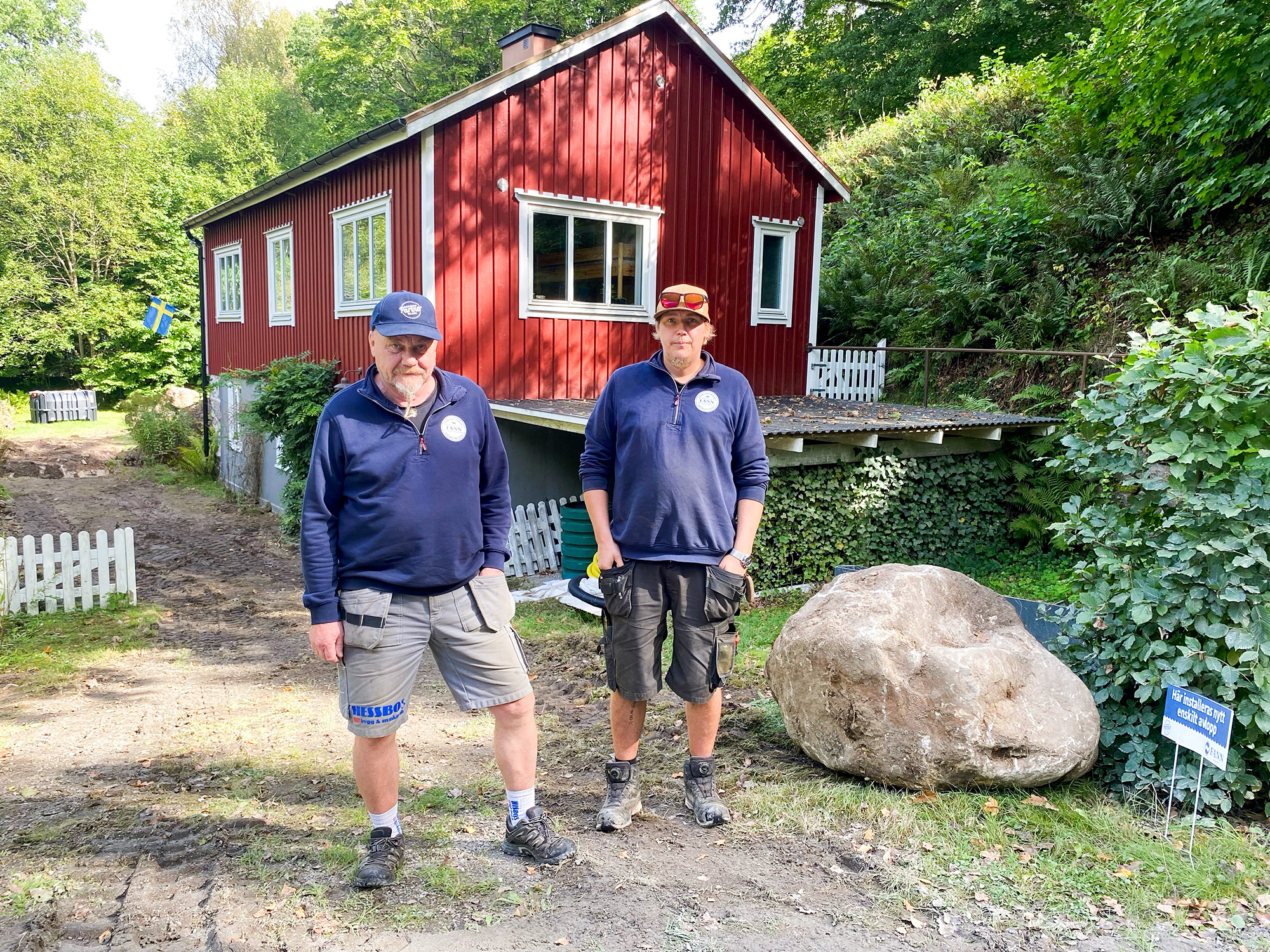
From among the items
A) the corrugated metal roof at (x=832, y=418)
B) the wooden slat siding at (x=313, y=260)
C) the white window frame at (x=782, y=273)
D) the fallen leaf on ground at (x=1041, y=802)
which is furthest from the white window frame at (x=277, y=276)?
the fallen leaf on ground at (x=1041, y=802)

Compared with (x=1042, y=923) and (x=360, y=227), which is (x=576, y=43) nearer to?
(x=360, y=227)

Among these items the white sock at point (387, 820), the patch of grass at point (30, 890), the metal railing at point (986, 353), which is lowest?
the patch of grass at point (30, 890)

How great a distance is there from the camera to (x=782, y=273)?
1325cm

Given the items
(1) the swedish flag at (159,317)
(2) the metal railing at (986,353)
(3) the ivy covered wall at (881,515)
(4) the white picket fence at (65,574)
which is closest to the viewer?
(4) the white picket fence at (65,574)

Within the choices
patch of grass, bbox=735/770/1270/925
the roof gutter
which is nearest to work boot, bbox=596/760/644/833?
patch of grass, bbox=735/770/1270/925

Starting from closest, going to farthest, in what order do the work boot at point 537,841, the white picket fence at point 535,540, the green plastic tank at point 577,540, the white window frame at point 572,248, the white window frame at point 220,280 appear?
the work boot at point 537,841 → the green plastic tank at point 577,540 → the white picket fence at point 535,540 → the white window frame at point 572,248 → the white window frame at point 220,280

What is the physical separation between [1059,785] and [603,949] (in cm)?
242

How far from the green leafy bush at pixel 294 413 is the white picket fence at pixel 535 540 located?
3188mm

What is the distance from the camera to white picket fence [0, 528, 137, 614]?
26.3 feet

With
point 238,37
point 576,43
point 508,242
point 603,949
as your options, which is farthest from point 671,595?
point 238,37

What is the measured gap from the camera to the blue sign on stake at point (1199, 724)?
12.3 ft

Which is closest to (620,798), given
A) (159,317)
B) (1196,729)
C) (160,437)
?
(1196,729)

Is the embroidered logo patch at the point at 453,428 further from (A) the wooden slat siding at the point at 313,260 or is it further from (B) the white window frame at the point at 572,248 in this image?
(B) the white window frame at the point at 572,248

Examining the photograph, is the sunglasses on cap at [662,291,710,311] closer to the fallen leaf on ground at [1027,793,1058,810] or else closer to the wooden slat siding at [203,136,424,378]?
the fallen leaf on ground at [1027,793,1058,810]
